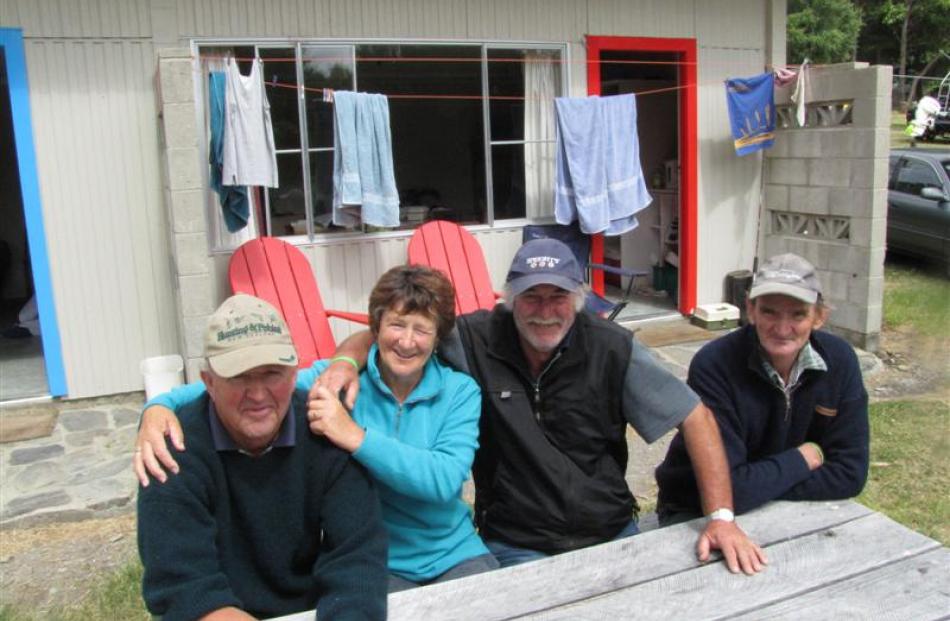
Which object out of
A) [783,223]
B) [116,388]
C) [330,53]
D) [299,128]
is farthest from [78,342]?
[783,223]

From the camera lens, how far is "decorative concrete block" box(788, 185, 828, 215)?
6.63 meters

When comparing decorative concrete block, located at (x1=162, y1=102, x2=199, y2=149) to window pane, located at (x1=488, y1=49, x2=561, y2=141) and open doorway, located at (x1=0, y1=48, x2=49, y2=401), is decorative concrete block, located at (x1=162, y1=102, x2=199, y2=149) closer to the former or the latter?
window pane, located at (x1=488, y1=49, x2=561, y2=141)

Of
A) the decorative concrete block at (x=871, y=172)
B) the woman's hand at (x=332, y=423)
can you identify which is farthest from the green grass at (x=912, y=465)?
the woman's hand at (x=332, y=423)

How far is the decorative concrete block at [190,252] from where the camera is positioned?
15.6ft

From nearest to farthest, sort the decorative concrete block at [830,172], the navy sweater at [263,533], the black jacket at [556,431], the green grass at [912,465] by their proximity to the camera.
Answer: the navy sweater at [263,533] → the black jacket at [556,431] → the green grass at [912,465] → the decorative concrete block at [830,172]

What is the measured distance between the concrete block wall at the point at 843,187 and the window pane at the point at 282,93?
387 centimetres

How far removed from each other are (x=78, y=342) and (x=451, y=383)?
4.00m

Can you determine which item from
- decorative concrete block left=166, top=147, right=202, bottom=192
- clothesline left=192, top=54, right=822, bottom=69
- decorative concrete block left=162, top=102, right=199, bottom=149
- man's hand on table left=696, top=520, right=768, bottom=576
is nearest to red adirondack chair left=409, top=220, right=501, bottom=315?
clothesline left=192, top=54, right=822, bottom=69

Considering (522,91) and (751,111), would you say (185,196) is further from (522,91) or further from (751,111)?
(751,111)

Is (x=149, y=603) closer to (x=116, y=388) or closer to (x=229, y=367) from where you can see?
(x=229, y=367)

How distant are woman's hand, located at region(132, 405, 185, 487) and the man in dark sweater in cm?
2

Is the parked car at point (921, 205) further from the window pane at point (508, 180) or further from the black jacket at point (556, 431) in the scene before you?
the black jacket at point (556, 431)

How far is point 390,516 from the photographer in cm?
218

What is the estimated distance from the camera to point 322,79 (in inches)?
224
